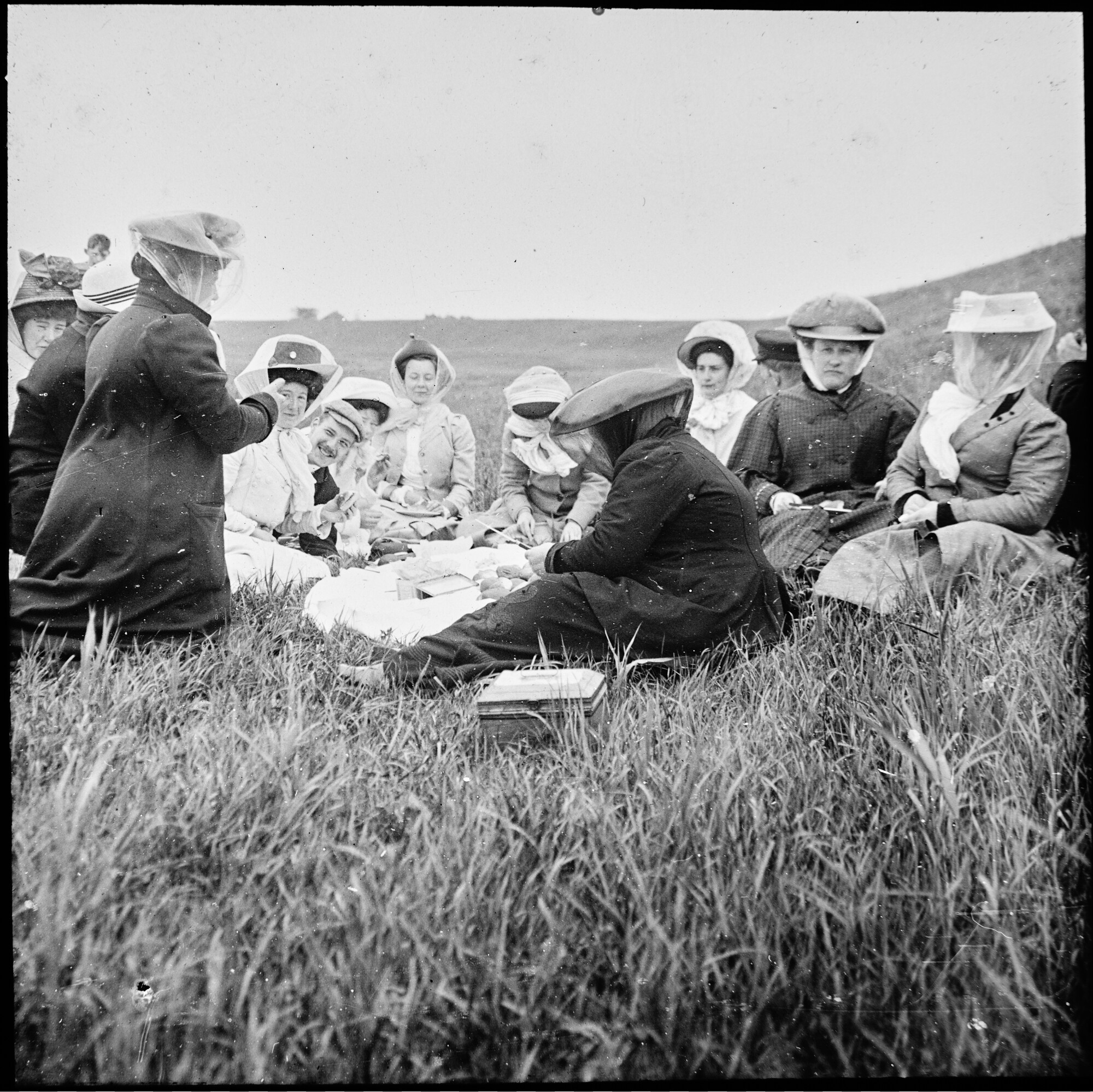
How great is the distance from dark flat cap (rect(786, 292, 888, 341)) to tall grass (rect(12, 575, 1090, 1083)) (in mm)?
1213

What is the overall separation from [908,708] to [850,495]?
1.16 metres

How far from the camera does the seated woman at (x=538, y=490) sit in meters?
3.41

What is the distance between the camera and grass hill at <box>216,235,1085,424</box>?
2.87 m

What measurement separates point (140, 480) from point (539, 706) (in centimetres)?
152

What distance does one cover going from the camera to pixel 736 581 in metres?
3.51

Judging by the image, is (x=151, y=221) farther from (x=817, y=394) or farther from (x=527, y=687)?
(x=817, y=394)

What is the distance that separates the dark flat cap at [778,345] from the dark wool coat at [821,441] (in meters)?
0.34

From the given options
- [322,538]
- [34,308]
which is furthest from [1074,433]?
[34,308]

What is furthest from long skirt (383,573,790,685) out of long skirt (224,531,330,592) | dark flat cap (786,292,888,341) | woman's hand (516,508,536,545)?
dark flat cap (786,292,888,341)

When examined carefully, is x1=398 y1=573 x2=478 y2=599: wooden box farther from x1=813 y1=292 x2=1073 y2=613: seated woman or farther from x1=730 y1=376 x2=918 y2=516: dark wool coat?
x1=813 y1=292 x2=1073 y2=613: seated woman

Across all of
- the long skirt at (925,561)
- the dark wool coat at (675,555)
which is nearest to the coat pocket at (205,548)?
the dark wool coat at (675,555)

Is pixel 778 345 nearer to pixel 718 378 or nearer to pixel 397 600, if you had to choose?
pixel 718 378

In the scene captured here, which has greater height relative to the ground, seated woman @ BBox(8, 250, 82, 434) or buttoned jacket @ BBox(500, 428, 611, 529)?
seated woman @ BBox(8, 250, 82, 434)

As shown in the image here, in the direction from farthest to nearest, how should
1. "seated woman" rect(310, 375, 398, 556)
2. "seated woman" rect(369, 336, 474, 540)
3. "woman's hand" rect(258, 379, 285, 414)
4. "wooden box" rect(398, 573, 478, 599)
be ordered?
"wooden box" rect(398, 573, 478, 599)
"seated woman" rect(310, 375, 398, 556)
"seated woman" rect(369, 336, 474, 540)
"woman's hand" rect(258, 379, 285, 414)
